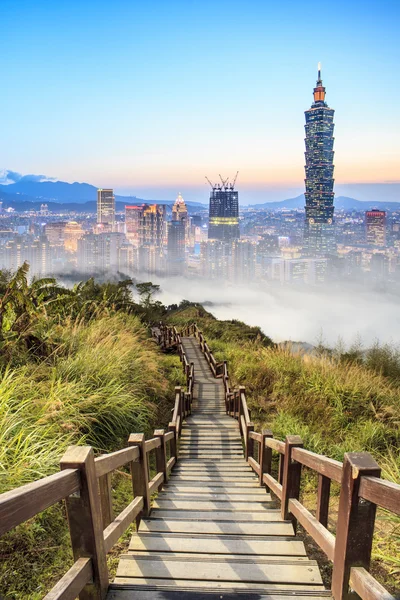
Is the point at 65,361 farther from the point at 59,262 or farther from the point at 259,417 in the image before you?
the point at 59,262

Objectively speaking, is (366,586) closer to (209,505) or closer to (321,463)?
(321,463)

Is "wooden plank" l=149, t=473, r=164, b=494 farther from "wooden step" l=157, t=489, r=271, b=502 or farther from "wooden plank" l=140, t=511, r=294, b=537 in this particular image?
"wooden plank" l=140, t=511, r=294, b=537

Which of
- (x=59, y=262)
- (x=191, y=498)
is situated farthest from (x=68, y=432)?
(x=59, y=262)

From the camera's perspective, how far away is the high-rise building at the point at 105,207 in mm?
188500

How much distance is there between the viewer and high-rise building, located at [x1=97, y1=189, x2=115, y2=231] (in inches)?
7421

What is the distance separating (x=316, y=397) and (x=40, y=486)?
861cm

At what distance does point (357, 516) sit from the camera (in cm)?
206

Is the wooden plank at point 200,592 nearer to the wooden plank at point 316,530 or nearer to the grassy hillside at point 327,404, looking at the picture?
the wooden plank at point 316,530

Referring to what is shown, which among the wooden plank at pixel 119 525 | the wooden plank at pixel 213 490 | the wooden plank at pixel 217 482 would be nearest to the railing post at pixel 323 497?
the wooden plank at pixel 119 525

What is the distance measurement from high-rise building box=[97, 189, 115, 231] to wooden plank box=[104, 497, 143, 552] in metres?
190

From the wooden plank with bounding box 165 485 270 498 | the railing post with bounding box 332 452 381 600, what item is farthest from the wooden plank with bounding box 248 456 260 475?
Answer: the railing post with bounding box 332 452 381 600

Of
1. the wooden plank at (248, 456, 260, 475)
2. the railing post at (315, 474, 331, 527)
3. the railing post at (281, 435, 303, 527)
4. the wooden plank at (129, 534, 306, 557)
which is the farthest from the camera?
the wooden plank at (248, 456, 260, 475)

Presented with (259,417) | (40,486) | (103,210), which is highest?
(103,210)

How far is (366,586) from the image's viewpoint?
1.96 meters
